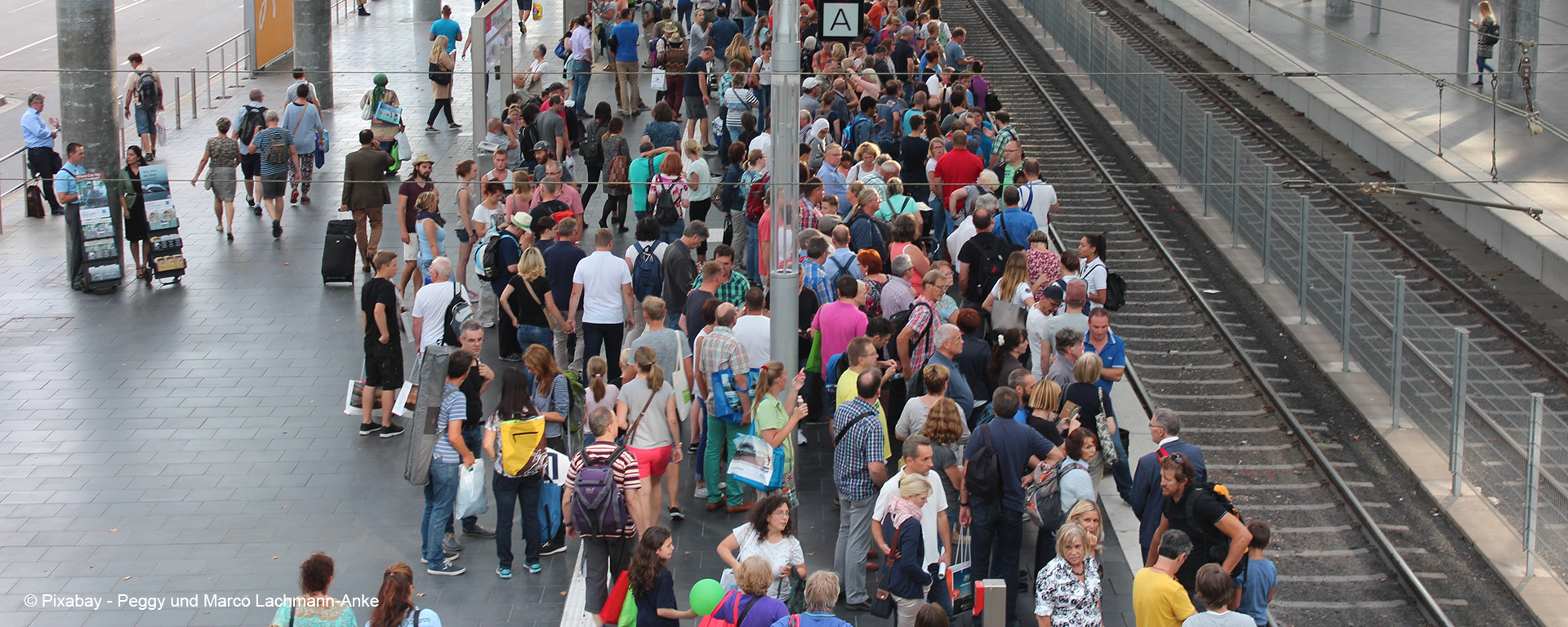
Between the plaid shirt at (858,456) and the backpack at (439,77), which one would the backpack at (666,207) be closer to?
the plaid shirt at (858,456)

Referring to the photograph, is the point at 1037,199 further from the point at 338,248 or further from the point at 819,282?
the point at 338,248

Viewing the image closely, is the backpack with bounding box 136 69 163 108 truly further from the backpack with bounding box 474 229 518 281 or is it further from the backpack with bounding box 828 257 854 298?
the backpack with bounding box 828 257 854 298

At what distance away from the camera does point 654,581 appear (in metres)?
8.30

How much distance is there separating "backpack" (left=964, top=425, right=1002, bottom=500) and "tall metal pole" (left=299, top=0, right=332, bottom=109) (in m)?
18.9

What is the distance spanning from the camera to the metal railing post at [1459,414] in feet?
37.3

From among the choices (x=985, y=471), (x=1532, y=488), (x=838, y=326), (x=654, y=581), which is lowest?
(x=1532, y=488)

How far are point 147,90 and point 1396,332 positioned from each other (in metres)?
16.8

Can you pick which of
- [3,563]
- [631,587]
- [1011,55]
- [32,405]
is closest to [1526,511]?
[631,587]

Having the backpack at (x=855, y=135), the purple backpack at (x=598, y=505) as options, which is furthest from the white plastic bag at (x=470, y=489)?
the backpack at (x=855, y=135)

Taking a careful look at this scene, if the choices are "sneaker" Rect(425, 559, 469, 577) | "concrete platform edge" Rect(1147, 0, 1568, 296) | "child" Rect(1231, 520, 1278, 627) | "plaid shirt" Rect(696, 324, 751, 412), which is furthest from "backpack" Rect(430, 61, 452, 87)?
"child" Rect(1231, 520, 1278, 627)

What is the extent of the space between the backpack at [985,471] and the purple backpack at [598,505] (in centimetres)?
209

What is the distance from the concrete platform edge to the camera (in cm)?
1780

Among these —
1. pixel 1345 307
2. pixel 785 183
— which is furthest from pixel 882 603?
pixel 1345 307

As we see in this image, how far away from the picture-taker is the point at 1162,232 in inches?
757
